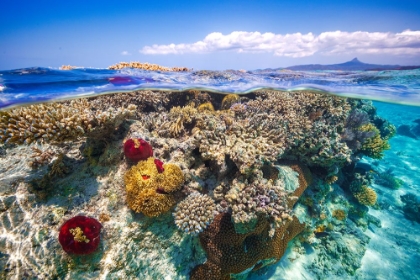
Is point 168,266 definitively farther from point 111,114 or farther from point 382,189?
point 382,189

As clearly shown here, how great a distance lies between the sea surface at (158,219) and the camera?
3760 millimetres

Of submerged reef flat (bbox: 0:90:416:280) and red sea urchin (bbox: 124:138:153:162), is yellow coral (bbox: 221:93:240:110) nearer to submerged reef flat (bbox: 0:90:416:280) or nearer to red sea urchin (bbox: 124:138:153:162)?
submerged reef flat (bbox: 0:90:416:280)

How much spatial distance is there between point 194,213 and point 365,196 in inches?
309

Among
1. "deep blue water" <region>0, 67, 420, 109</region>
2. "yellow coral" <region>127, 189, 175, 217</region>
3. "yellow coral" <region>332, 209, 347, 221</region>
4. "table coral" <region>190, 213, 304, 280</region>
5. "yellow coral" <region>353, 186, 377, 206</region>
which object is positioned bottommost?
"yellow coral" <region>332, 209, 347, 221</region>

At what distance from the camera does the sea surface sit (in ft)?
12.3

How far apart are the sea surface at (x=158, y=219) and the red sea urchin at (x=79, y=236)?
0.79 ft

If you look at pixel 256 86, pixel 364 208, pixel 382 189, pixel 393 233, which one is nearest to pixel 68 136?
pixel 256 86

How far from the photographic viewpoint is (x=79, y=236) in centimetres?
352

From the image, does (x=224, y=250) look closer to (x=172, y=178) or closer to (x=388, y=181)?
(x=172, y=178)

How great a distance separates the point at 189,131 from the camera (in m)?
6.31

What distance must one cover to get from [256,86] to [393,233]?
884cm

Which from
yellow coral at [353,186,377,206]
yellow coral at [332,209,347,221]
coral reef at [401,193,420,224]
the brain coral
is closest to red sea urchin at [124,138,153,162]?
the brain coral

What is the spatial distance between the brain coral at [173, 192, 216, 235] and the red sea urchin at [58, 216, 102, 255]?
58.4 inches

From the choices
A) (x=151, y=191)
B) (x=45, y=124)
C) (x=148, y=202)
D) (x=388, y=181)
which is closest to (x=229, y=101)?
(x=151, y=191)
